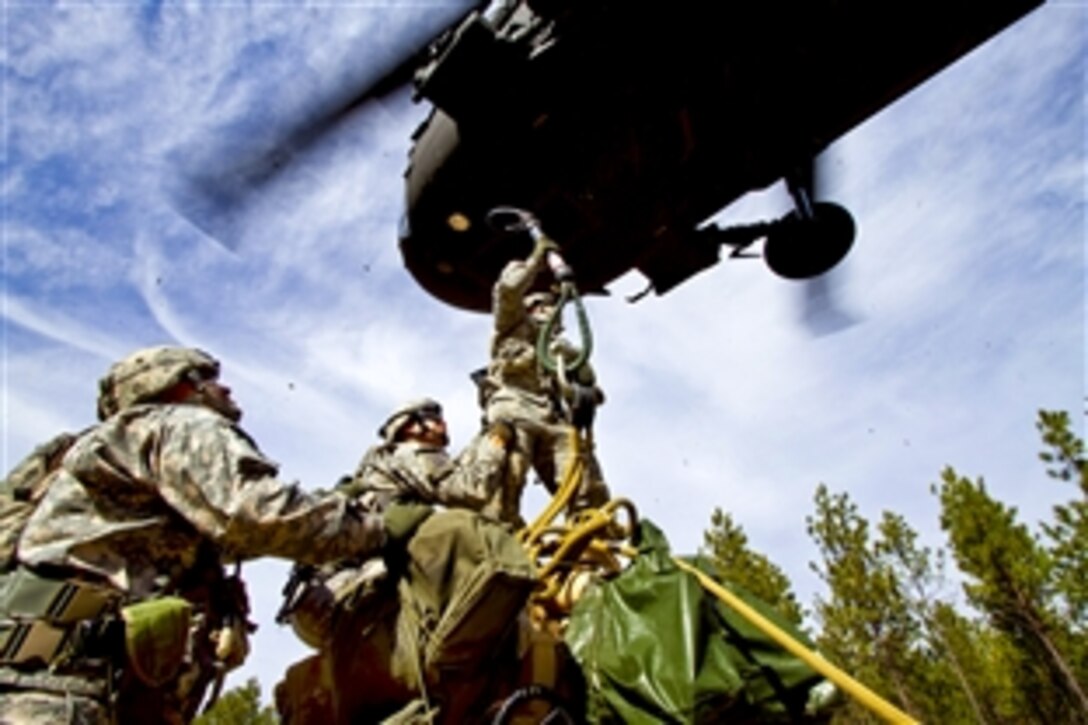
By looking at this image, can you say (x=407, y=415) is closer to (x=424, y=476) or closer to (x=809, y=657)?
(x=424, y=476)

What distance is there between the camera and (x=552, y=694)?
7.14 ft

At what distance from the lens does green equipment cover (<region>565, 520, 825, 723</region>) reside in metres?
2.06

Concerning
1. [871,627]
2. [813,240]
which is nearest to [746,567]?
[871,627]

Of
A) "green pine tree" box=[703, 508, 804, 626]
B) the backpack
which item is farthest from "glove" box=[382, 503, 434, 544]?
"green pine tree" box=[703, 508, 804, 626]

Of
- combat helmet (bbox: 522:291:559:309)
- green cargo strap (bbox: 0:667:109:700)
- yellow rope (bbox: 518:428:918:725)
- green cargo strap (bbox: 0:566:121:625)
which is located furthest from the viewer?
combat helmet (bbox: 522:291:559:309)

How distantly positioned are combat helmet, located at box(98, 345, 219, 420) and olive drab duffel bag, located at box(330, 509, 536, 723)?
107 centimetres

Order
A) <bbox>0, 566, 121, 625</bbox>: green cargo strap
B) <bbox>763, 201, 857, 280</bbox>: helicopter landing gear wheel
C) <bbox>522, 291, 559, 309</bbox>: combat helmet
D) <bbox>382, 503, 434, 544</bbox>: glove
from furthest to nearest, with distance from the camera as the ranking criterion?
<bbox>763, 201, 857, 280</bbox>: helicopter landing gear wheel
<bbox>522, 291, 559, 309</bbox>: combat helmet
<bbox>382, 503, 434, 544</bbox>: glove
<bbox>0, 566, 121, 625</bbox>: green cargo strap

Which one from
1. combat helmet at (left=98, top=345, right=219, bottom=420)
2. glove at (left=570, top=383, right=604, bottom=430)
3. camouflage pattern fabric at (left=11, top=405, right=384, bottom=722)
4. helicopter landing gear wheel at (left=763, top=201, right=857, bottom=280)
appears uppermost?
helicopter landing gear wheel at (left=763, top=201, right=857, bottom=280)

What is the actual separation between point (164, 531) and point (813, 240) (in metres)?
5.86

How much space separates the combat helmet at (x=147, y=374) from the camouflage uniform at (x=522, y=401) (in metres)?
1.92

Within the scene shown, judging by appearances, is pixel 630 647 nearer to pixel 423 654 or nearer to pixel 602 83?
pixel 423 654

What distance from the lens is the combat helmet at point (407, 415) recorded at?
397 centimetres

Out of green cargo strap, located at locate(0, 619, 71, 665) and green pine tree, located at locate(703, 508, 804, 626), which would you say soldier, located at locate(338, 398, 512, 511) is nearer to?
green cargo strap, located at locate(0, 619, 71, 665)

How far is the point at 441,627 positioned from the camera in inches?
78.0
